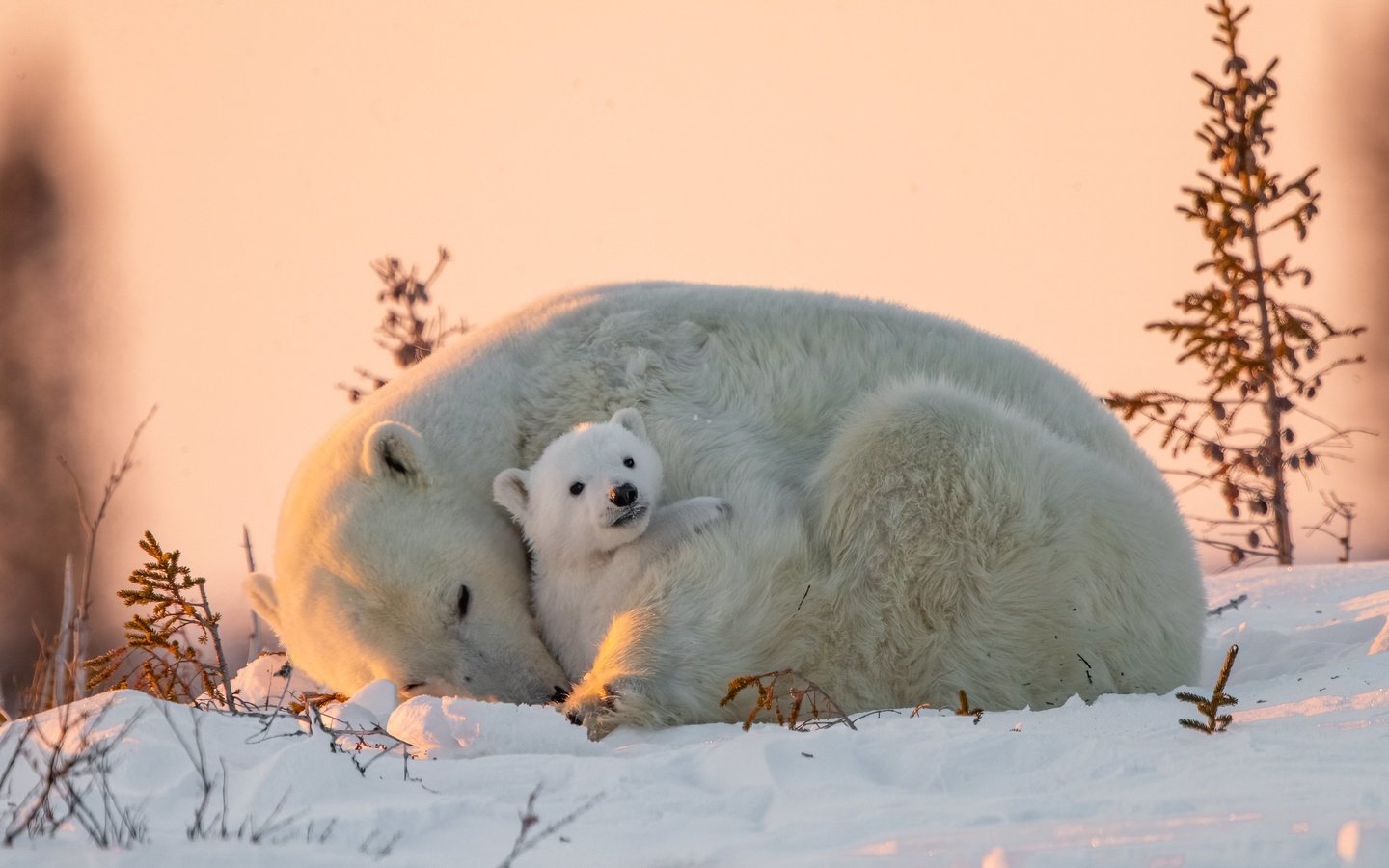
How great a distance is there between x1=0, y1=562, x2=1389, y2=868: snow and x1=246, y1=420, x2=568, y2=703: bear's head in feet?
1.25

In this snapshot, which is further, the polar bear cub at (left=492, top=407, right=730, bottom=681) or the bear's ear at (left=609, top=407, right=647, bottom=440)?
the bear's ear at (left=609, top=407, right=647, bottom=440)

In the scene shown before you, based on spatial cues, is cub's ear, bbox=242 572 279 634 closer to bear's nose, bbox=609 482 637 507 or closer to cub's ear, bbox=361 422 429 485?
cub's ear, bbox=361 422 429 485

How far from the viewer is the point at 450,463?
519 centimetres

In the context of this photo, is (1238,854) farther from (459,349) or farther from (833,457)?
(459,349)

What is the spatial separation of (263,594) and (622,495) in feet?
6.03

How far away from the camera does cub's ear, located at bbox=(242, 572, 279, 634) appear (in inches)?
223

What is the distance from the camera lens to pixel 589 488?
4.61 metres

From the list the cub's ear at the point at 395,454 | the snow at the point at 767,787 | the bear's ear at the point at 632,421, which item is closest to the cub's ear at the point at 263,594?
the cub's ear at the point at 395,454

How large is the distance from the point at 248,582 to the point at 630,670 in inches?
76.0

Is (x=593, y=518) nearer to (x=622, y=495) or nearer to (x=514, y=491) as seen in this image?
(x=622, y=495)

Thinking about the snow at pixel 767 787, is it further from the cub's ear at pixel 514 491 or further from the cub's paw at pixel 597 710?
the cub's ear at pixel 514 491

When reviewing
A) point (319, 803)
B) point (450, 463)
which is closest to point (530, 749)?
point (319, 803)

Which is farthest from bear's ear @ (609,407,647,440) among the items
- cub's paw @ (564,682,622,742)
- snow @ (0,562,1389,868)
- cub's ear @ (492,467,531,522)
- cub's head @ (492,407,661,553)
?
snow @ (0,562,1389,868)

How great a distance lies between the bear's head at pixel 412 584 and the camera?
16.3ft
